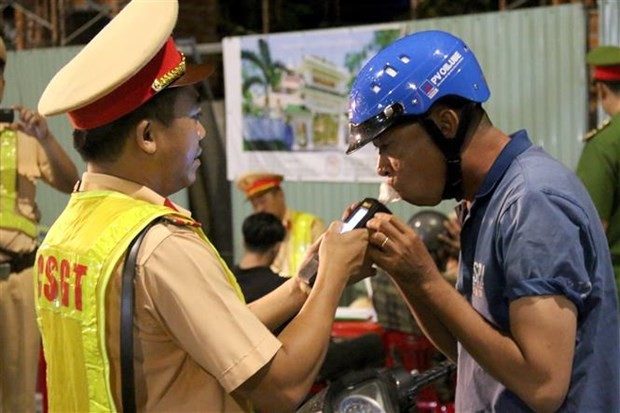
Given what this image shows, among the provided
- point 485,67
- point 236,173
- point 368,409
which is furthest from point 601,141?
point 236,173

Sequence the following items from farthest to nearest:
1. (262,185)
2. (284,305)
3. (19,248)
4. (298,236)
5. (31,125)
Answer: (262,185) → (298,236) → (31,125) → (19,248) → (284,305)

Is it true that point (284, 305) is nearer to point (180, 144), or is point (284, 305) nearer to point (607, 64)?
point (180, 144)

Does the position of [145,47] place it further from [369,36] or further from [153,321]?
[369,36]

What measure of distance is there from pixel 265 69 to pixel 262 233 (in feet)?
7.50

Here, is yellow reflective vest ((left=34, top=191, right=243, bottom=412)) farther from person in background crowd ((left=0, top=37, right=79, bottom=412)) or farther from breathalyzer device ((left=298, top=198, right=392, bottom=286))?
person in background crowd ((left=0, top=37, right=79, bottom=412))

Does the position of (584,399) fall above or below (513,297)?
below

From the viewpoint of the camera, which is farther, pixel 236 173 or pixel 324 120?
pixel 236 173

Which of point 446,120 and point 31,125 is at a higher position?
point 446,120

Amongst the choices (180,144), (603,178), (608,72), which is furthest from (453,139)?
(608,72)

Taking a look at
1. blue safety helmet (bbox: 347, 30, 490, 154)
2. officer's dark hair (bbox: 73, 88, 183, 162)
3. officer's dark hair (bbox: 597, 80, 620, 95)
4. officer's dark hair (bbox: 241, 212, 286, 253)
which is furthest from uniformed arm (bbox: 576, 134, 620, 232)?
officer's dark hair (bbox: 73, 88, 183, 162)

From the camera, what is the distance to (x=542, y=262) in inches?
72.9

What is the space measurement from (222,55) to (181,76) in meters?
5.87

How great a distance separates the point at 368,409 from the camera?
7.88 feet

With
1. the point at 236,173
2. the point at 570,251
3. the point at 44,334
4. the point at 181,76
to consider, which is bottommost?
the point at 236,173
